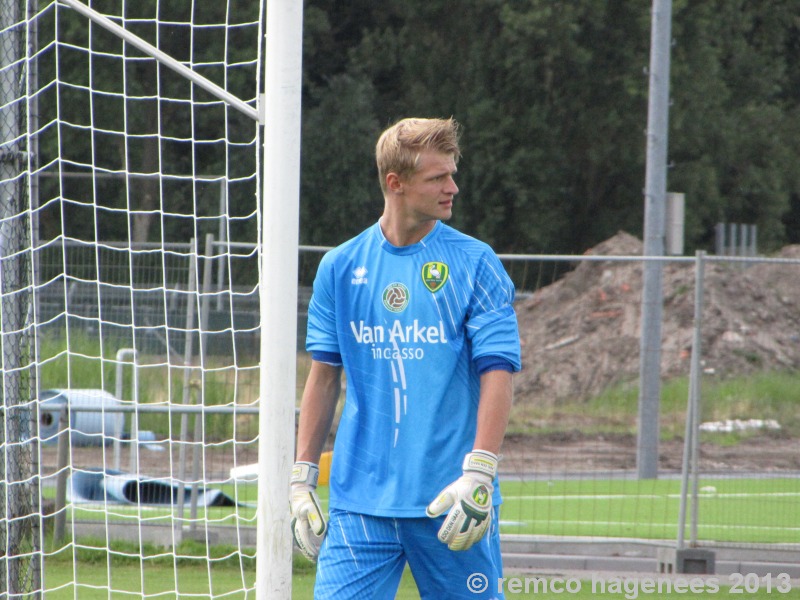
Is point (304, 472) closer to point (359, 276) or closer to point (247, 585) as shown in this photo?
point (359, 276)

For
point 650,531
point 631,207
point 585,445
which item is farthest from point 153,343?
point 631,207

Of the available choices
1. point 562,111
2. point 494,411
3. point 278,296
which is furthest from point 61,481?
point 562,111

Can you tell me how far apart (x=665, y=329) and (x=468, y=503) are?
23.1 ft

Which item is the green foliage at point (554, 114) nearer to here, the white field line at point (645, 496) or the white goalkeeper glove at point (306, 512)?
the white field line at point (645, 496)

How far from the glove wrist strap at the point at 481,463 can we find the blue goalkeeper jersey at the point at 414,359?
0.11 metres

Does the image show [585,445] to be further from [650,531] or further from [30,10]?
[30,10]

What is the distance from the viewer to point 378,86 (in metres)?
43.1

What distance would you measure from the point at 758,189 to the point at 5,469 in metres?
38.1

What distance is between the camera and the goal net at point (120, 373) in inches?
214

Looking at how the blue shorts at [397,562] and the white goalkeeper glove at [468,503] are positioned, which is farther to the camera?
the blue shorts at [397,562]

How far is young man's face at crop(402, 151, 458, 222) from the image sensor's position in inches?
153

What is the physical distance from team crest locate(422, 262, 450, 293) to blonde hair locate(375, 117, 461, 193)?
0.28m

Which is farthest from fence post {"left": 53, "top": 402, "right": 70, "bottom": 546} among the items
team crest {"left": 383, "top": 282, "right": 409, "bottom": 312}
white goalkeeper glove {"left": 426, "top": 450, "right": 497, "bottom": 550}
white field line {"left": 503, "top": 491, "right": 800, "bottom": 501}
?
white goalkeeper glove {"left": 426, "top": 450, "right": 497, "bottom": 550}

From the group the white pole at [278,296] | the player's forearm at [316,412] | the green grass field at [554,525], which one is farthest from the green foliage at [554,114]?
the player's forearm at [316,412]
